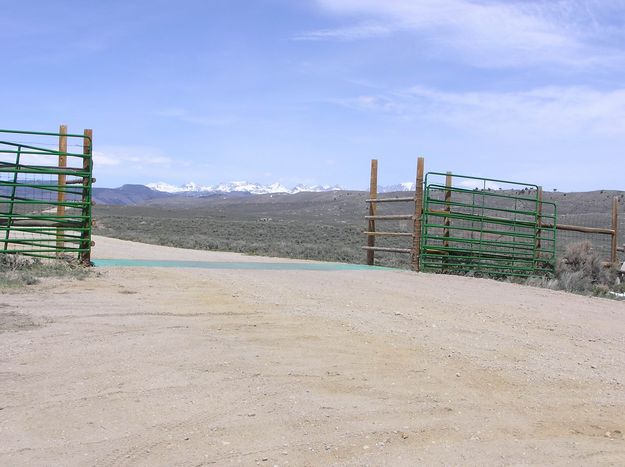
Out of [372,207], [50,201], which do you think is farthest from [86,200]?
[372,207]

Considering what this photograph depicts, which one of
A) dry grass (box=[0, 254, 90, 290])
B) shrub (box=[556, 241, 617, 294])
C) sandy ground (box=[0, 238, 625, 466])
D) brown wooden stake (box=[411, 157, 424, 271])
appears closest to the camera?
sandy ground (box=[0, 238, 625, 466])

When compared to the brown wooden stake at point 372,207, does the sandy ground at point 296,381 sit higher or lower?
lower

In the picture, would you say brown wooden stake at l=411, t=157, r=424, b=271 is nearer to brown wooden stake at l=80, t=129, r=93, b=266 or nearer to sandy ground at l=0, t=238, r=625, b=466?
sandy ground at l=0, t=238, r=625, b=466

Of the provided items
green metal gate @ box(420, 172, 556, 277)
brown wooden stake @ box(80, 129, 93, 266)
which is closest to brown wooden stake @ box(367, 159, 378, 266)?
green metal gate @ box(420, 172, 556, 277)

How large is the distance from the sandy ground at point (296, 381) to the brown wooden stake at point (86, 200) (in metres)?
2.64

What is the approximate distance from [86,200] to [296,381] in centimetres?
815

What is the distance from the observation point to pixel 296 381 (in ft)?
20.6

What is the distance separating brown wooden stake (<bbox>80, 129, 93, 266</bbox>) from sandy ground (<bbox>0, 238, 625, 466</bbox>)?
2641mm

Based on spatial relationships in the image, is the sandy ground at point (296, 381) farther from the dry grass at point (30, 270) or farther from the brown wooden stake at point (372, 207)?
the brown wooden stake at point (372, 207)

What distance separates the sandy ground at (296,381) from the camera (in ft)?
16.4

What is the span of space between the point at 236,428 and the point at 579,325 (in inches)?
243

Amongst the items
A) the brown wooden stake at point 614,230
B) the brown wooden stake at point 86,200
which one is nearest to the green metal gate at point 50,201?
the brown wooden stake at point 86,200

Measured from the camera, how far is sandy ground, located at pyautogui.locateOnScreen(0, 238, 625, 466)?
5.00 metres

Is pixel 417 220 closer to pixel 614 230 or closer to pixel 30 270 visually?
pixel 614 230
